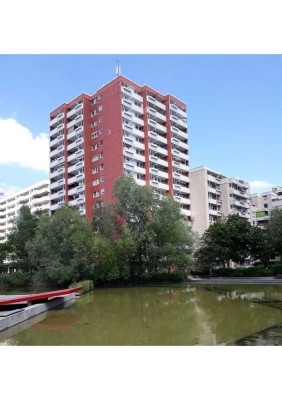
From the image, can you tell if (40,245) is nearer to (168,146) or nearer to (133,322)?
(133,322)

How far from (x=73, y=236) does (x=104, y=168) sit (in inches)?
735

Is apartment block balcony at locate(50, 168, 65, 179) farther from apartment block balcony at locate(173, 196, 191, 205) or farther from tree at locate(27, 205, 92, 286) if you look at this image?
tree at locate(27, 205, 92, 286)

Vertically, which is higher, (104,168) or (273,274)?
(104,168)

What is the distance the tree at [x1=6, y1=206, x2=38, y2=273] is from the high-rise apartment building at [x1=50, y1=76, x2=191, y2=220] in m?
7.49

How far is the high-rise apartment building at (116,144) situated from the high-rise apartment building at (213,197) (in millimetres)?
2734

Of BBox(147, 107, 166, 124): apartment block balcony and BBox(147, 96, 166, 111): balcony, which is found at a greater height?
BBox(147, 96, 166, 111): balcony

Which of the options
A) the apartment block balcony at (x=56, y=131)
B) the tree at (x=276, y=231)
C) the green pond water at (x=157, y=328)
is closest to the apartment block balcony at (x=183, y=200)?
the tree at (x=276, y=231)

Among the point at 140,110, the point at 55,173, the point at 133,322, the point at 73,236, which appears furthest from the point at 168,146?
the point at 133,322

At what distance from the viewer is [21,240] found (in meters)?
37.7

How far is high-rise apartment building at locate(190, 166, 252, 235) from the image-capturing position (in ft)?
177

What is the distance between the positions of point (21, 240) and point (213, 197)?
100ft

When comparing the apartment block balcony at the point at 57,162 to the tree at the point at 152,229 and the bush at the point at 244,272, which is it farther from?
the bush at the point at 244,272

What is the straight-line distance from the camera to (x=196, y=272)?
39312mm

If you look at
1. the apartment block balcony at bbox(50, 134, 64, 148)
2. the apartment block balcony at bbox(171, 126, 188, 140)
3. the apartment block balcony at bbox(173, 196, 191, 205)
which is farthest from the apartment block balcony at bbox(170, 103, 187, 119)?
the apartment block balcony at bbox(50, 134, 64, 148)
